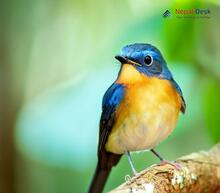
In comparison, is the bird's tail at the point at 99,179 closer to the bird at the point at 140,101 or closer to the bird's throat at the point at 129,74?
the bird at the point at 140,101

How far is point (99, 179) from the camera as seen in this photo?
5.40 ft

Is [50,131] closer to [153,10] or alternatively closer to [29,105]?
[29,105]

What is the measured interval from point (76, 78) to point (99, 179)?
333 mm

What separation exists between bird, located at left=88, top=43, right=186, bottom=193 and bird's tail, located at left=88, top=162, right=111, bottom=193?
17cm

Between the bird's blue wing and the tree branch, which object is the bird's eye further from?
the tree branch

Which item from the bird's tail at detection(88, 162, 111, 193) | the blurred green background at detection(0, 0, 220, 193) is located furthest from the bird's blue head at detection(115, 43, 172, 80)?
the bird's tail at detection(88, 162, 111, 193)

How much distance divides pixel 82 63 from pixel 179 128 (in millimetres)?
369

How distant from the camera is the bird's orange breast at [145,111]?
1406 mm

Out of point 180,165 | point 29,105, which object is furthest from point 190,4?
point 29,105

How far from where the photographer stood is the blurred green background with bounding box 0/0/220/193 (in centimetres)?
165

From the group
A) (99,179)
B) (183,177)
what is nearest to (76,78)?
(99,179)

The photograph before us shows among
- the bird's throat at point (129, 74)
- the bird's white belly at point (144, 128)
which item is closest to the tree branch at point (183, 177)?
the bird's white belly at point (144, 128)

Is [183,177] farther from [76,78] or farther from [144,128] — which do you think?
[76,78]

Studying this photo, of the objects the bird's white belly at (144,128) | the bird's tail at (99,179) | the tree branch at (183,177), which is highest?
the bird's white belly at (144,128)
